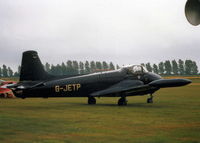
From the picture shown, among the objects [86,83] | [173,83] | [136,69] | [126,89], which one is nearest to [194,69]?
[136,69]

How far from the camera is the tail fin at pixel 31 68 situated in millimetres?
23641

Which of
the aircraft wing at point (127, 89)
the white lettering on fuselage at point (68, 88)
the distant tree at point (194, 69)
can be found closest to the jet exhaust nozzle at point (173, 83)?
the aircraft wing at point (127, 89)

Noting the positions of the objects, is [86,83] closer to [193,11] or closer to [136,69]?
[136,69]

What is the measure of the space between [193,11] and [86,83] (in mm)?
17741

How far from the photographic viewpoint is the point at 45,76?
24266mm

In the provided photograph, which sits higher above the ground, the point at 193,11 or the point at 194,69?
the point at 194,69

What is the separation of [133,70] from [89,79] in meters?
3.23

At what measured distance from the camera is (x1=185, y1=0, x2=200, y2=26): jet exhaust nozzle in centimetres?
721

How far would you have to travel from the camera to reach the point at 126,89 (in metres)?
24.9

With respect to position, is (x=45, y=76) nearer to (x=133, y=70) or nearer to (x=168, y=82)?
(x=133, y=70)

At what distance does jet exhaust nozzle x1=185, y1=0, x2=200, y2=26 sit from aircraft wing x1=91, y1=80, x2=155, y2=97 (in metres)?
16.7

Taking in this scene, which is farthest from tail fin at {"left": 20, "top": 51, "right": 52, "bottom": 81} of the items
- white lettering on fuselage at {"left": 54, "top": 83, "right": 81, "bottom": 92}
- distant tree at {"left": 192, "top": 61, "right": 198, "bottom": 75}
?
distant tree at {"left": 192, "top": 61, "right": 198, "bottom": 75}

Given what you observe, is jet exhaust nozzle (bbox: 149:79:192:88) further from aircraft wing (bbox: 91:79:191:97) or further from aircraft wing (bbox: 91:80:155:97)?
aircraft wing (bbox: 91:80:155:97)

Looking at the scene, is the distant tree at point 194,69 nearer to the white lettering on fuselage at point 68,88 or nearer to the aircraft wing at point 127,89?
the aircraft wing at point 127,89
